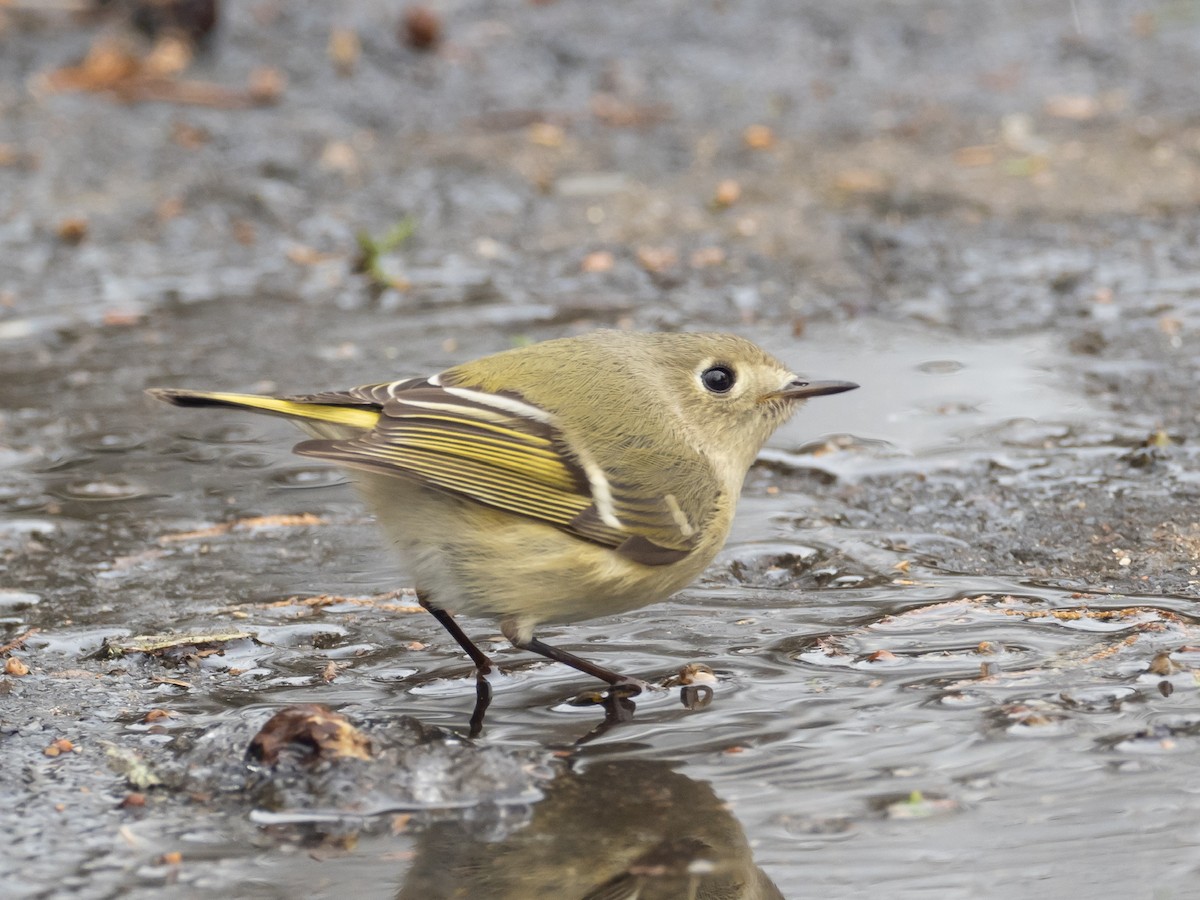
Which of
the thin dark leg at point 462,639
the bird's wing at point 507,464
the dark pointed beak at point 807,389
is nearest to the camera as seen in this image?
the bird's wing at point 507,464

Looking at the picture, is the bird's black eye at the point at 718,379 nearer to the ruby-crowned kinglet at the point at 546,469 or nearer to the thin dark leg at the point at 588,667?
the ruby-crowned kinglet at the point at 546,469

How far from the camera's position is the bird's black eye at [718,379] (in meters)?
3.92

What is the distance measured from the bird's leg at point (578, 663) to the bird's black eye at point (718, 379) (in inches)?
31.1

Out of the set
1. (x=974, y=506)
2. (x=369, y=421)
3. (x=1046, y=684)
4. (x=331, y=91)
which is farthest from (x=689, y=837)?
(x=331, y=91)

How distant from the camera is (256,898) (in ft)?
8.54

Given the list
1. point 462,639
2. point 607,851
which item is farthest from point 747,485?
point 607,851

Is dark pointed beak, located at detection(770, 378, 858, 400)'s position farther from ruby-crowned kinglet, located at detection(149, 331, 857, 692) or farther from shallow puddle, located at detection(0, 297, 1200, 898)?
shallow puddle, located at detection(0, 297, 1200, 898)

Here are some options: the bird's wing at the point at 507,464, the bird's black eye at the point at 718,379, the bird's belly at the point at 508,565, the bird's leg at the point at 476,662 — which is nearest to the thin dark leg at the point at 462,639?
the bird's leg at the point at 476,662

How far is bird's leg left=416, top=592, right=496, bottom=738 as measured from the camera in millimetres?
3393

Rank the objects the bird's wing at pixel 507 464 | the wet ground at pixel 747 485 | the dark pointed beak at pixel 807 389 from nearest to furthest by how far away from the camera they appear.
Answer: the wet ground at pixel 747 485
the bird's wing at pixel 507 464
the dark pointed beak at pixel 807 389

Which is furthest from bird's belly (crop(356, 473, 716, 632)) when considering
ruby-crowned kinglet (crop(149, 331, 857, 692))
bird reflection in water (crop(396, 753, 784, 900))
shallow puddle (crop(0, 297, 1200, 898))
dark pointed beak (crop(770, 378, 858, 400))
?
dark pointed beak (crop(770, 378, 858, 400))

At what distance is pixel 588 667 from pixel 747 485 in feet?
4.72

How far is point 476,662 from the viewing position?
11.7 feet

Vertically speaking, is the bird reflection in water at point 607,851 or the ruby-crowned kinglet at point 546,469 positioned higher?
the ruby-crowned kinglet at point 546,469
